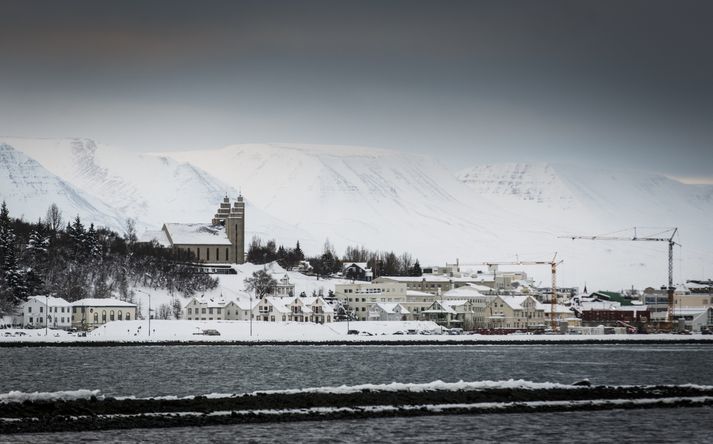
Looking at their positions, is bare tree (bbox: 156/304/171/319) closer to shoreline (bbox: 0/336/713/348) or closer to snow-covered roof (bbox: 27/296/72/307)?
snow-covered roof (bbox: 27/296/72/307)

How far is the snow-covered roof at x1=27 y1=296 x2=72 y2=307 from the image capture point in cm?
17012

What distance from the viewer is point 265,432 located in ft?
161

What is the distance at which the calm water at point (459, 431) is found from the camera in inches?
1861

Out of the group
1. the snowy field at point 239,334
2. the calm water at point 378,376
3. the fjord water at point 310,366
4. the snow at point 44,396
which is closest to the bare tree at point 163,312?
the snowy field at point 239,334

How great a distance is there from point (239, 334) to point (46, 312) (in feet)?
91.2

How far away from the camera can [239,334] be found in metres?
159

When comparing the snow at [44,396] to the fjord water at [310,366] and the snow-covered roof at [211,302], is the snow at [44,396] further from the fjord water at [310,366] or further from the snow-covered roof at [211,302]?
the snow-covered roof at [211,302]

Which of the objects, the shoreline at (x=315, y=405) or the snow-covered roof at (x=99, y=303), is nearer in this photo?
the shoreline at (x=315, y=405)

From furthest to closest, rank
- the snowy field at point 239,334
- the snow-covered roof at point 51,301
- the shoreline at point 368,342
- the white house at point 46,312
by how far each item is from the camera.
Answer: the snow-covered roof at point 51,301 → the white house at point 46,312 → the snowy field at point 239,334 → the shoreline at point 368,342

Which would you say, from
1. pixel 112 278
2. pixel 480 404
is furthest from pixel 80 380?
pixel 112 278

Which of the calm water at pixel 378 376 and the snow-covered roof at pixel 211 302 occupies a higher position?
the snow-covered roof at pixel 211 302

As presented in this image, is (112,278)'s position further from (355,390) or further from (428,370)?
(355,390)

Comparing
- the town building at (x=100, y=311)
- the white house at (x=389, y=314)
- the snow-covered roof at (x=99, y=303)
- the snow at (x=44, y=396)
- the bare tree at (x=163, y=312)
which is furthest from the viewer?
the white house at (x=389, y=314)

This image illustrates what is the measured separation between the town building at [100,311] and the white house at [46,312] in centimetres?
106
